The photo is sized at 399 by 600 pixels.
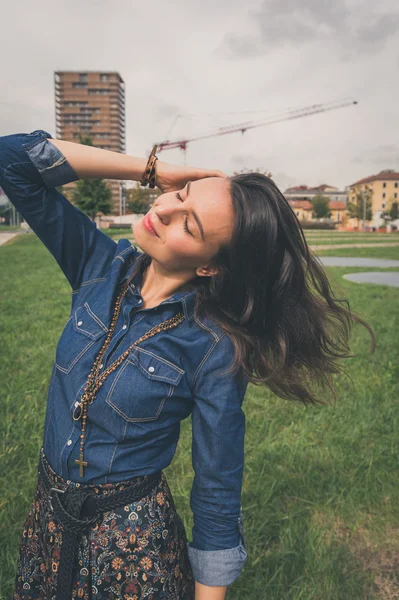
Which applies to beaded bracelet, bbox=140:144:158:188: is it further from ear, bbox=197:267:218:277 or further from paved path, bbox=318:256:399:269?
paved path, bbox=318:256:399:269

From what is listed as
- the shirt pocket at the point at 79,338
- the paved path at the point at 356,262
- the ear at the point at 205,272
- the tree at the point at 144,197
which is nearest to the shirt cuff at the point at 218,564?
the shirt pocket at the point at 79,338

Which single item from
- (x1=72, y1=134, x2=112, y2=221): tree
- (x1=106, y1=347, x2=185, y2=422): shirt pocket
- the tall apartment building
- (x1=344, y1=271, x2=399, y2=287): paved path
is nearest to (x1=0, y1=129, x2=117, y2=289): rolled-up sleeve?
(x1=106, y1=347, x2=185, y2=422): shirt pocket

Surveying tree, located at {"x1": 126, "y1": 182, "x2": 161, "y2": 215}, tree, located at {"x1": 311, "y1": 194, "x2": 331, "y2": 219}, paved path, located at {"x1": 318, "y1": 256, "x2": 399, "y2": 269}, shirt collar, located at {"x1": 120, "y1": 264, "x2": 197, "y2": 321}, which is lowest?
paved path, located at {"x1": 318, "y1": 256, "x2": 399, "y2": 269}

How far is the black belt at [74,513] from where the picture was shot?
124 cm

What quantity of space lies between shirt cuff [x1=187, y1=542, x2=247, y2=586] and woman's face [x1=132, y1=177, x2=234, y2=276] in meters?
0.79

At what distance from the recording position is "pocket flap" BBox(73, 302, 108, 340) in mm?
1334

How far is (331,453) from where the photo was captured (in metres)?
3.29

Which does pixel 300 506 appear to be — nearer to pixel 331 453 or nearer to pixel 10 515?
pixel 331 453

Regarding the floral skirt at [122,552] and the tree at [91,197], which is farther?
the tree at [91,197]

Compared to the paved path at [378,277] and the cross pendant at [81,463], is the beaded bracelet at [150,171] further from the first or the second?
the paved path at [378,277]

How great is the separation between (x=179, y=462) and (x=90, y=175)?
229cm

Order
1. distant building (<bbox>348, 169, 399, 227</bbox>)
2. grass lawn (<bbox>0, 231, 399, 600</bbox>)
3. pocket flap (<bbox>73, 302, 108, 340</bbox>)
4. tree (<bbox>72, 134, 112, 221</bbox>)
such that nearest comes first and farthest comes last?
pocket flap (<bbox>73, 302, 108, 340</bbox>) < grass lawn (<bbox>0, 231, 399, 600</bbox>) < tree (<bbox>72, 134, 112, 221</bbox>) < distant building (<bbox>348, 169, 399, 227</bbox>)

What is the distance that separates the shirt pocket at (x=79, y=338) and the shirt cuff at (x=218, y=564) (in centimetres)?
61

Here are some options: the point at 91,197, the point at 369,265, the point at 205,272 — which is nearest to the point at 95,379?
the point at 205,272
